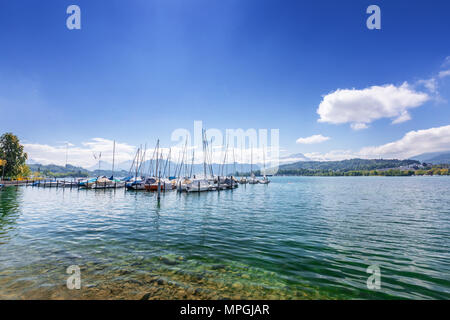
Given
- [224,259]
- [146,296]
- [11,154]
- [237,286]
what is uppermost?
[11,154]

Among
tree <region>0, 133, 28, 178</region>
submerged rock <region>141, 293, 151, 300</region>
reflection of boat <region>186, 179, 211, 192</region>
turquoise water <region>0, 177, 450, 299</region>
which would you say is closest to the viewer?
submerged rock <region>141, 293, 151, 300</region>

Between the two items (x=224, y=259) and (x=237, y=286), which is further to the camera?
(x=224, y=259)

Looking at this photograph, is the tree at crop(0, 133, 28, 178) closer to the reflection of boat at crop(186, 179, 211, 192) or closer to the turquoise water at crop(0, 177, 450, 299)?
the reflection of boat at crop(186, 179, 211, 192)

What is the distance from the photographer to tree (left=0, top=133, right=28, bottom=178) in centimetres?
6881

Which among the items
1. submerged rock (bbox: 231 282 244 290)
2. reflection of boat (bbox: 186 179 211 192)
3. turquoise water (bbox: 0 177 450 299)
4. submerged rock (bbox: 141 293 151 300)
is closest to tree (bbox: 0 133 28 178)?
reflection of boat (bbox: 186 179 211 192)

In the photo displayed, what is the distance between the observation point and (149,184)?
184 ft

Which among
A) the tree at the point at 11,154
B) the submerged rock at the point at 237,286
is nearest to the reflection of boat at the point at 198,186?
the submerged rock at the point at 237,286

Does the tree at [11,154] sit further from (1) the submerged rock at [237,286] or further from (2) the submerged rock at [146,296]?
(1) the submerged rock at [237,286]

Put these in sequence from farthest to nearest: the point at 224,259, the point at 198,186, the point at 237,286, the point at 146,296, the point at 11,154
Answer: the point at 11,154, the point at 198,186, the point at 224,259, the point at 237,286, the point at 146,296

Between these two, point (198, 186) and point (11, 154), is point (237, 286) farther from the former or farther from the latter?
point (11, 154)

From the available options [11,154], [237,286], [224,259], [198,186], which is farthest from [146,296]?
Result: [11,154]

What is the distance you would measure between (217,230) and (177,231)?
3165 millimetres

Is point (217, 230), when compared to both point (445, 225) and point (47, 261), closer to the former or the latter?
point (47, 261)

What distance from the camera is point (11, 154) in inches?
2734
